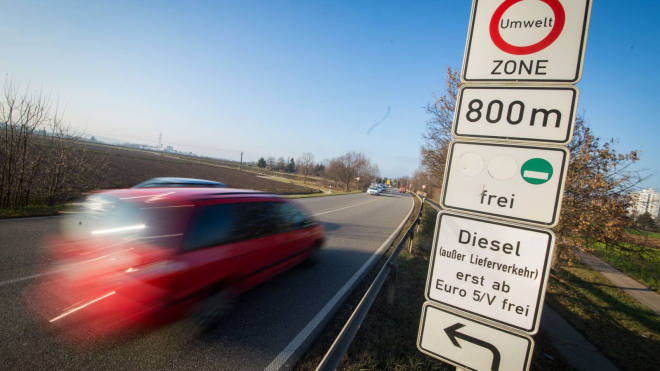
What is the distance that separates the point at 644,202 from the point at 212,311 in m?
10.4

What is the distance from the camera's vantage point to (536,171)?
47.6 inches

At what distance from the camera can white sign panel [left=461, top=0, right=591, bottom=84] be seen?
124 cm

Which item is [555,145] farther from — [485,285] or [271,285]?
[271,285]

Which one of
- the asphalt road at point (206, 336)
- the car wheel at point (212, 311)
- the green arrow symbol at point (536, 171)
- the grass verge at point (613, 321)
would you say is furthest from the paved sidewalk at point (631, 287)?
the car wheel at point (212, 311)

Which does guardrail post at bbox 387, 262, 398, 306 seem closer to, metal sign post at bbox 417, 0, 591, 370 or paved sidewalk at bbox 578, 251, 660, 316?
metal sign post at bbox 417, 0, 591, 370

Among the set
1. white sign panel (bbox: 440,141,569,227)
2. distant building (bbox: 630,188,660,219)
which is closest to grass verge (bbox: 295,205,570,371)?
white sign panel (bbox: 440,141,569,227)

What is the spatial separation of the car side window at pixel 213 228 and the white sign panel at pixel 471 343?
253 centimetres

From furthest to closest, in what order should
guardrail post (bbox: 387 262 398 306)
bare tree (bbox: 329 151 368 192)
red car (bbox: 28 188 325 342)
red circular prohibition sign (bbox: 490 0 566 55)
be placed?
bare tree (bbox: 329 151 368 192), guardrail post (bbox: 387 262 398 306), red car (bbox: 28 188 325 342), red circular prohibition sign (bbox: 490 0 566 55)

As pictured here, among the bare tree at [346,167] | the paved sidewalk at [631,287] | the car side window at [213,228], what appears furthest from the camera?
the bare tree at [346,167]

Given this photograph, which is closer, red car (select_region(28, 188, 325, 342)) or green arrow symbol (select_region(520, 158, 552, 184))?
green arrow symbol (select_region(520, 158, 552, 184))

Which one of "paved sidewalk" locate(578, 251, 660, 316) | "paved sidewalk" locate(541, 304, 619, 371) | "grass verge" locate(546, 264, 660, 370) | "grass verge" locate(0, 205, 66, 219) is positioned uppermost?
"grass verge" locate(0, 205, 66, 219)

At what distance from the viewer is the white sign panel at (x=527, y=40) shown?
1.24 metres

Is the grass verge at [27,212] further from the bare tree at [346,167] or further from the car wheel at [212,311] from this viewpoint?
the bare tree at [346,167]

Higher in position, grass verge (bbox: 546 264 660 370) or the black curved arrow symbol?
the black curved arrow symbol
